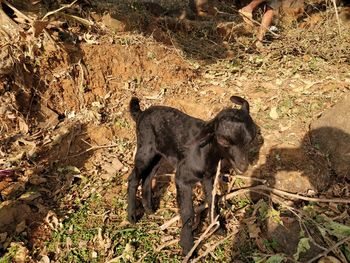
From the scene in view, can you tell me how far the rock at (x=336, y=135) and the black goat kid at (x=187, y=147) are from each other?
206 centimetres

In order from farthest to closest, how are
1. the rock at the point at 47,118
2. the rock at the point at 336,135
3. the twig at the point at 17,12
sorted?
the twig at the point at 17,12
the rock at the point at 47,118
the rock at the point at 336,135

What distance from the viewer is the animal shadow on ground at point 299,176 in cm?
458

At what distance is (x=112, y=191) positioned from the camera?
17.8 feet

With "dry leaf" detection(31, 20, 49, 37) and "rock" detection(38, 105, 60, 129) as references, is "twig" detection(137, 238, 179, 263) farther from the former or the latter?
"dry leaf" detection(31, 20, 49, 37)

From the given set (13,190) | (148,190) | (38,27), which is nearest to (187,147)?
(148,190)

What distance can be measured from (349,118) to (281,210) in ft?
5.90

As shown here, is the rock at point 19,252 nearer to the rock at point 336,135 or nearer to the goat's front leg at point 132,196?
the goat's front leg at point 132,196

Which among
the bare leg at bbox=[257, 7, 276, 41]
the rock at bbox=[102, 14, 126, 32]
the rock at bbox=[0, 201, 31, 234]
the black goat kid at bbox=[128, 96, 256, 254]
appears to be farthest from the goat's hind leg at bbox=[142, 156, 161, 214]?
the bare leg at bbox=[257, 7, 276, 41]

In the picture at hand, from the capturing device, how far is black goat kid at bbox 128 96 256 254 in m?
3.47

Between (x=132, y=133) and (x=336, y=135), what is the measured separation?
11.0 ft

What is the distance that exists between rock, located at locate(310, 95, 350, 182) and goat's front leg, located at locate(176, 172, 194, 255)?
241 centimetres

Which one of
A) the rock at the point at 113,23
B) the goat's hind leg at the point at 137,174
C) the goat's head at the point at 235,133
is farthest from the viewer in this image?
the rock at the point at 113,23

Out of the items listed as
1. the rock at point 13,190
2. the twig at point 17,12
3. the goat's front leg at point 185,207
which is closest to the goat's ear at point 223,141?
the goat's front leg at point 185,207

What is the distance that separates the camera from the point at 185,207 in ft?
13.9
